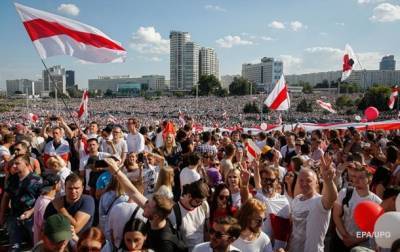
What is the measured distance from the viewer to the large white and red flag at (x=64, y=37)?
5898mm

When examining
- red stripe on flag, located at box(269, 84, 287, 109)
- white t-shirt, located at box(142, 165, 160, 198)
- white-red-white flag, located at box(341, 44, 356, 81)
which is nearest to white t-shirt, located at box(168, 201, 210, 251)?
white t-shirt, located at box(142, 165, 160, 198)

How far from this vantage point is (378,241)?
8.65 feet

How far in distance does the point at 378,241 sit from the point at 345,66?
53.9 feet

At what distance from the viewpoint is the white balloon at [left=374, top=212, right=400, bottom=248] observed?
252cm

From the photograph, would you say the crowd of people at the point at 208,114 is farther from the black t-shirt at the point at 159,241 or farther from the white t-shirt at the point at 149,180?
the black t-shirt at the point at 159,241

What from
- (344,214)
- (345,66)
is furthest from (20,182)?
(345,66)

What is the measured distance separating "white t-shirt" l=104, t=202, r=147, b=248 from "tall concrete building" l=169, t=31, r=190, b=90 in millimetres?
183348

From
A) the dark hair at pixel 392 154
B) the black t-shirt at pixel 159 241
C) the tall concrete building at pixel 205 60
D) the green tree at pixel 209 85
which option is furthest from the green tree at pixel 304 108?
the tall concrete building at pixel 205 60

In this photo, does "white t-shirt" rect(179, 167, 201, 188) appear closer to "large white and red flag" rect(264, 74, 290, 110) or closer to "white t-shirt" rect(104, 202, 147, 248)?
"white t-shirt" rect(104, 202, 147, 248)

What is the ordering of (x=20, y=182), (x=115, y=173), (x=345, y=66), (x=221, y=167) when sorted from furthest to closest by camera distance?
1. (x=345, y=66)
2. (x=221, y=167)
3. (x=20, y=182)
4. (x=115, y=173)

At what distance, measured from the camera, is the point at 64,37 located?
6.04 meters

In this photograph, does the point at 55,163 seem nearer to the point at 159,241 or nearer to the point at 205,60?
the point at 159,241

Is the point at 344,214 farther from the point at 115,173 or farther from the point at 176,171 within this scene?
the point at 176,171

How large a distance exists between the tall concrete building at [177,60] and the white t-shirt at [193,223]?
601 feet
